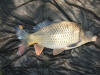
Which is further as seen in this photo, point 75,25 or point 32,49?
point 32,49

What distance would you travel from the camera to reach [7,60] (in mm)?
1842

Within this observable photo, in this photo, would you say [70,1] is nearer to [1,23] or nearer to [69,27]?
[69,27]

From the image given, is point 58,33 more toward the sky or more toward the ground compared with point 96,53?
more toward the sky

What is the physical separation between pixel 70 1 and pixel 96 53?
62 centimetres

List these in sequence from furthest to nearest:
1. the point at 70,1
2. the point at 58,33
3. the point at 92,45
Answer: the point at 92,45
the point at 70,1
the point at 58,33

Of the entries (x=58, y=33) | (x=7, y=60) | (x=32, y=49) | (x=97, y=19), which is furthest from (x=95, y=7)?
(x=7, y=60)

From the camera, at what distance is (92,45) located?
1.80 m

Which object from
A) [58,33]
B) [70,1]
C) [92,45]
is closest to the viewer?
[58,33]

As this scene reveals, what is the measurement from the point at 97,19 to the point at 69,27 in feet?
1.58

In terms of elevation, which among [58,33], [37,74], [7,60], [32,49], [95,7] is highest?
[95,7]

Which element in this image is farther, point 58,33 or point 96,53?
point 96,53

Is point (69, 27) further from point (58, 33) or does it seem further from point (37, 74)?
point (37, 74)

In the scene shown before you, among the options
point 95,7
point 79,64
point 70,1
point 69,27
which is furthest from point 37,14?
point 79,64

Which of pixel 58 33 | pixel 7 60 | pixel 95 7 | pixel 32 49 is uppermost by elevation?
pixel 95 7
